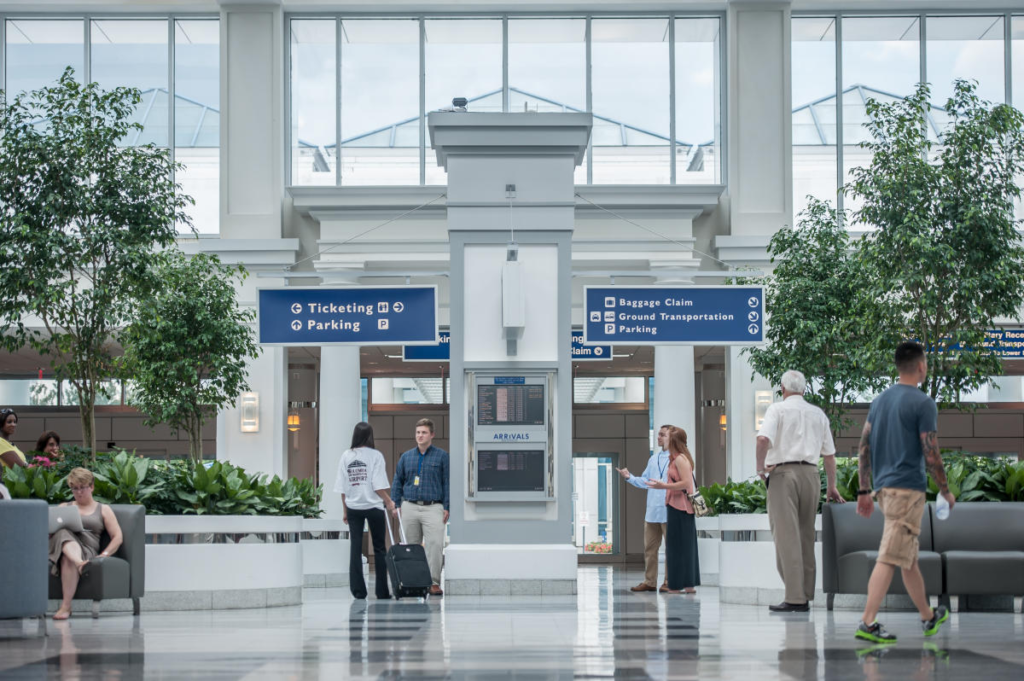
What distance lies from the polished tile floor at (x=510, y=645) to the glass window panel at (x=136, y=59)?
13.3 meters

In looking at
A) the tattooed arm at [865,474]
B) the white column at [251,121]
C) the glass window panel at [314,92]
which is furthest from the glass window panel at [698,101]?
the tattooed arm at [865,474]

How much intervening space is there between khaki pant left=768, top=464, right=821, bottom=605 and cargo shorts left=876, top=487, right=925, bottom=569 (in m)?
1.74

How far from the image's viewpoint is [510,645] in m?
6.91

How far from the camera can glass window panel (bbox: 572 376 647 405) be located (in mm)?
27312

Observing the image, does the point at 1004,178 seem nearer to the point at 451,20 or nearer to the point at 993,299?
the point at 993,299

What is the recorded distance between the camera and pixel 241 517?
1081 centimetres

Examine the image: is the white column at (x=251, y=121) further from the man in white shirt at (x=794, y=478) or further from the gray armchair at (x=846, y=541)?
the man in white shirt at (x=794, y=478)

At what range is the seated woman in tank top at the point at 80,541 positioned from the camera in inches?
371

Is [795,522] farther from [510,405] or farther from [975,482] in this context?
[510,405]

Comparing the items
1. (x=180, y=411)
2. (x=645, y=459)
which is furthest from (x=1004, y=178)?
(x=645, y=459)

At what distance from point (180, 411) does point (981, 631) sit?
43.2 feet

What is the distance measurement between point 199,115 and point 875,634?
1721cm

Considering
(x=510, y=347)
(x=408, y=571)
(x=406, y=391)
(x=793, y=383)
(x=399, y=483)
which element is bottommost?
(x=408, y=571)

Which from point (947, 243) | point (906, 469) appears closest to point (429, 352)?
point (947, 243)
